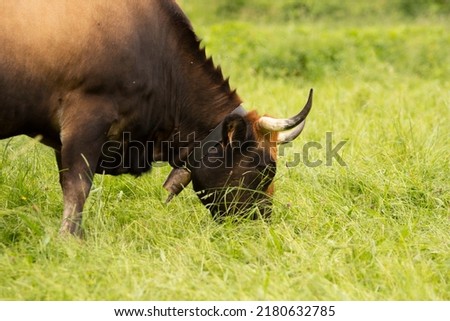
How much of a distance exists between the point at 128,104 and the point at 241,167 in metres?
0.95

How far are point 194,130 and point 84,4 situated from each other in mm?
1276

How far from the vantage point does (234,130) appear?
6098mm

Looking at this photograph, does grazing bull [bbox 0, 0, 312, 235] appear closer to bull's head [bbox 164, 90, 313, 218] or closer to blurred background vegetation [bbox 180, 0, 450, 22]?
bull's head [bbox 164, 90, 313, 218]

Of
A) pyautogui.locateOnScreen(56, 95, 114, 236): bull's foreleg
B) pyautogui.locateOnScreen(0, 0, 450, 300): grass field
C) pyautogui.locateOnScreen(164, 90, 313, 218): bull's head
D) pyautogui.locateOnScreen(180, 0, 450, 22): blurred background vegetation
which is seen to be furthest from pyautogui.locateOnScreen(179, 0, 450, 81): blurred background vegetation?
pyautogui.locateOnScreen(56, 95, 114, 236): bull's foreleg

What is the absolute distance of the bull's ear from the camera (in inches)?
238

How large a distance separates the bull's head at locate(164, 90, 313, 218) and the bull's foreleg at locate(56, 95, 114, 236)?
33.5 inches

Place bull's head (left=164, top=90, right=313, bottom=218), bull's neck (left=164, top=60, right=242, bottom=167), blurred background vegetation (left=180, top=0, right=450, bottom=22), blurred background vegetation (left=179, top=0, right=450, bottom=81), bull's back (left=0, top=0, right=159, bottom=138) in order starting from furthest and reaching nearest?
blurred background vegetation (left=180, top=0, right=450, bottom=22) < blurred background vegetation (left=179, top=0, right=450, bottom=81) < bull's neck (left=164, top=60, right=242, bottom=167) < bull's head (left=164, top=90, right=313, bottom=218) < bull's back (left=0, top=0, right=159, bottom=138)

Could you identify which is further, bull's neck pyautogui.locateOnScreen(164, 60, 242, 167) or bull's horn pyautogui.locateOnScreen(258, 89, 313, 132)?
bull's neck pyautogui.locateOnScreen(164, 60, 242, 167)

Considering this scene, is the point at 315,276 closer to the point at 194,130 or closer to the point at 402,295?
the point at 402,295

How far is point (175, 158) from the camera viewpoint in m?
6.40

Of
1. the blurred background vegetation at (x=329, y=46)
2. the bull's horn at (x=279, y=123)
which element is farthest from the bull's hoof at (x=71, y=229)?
the blurred background vegetation at (x=329, y=46)

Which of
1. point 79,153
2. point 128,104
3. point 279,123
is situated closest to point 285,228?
point 279,123

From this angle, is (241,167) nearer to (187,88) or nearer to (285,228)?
(285,228)

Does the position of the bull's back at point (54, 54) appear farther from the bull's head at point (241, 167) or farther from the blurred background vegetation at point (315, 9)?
the blurred background vegetation at point (315, 9)
